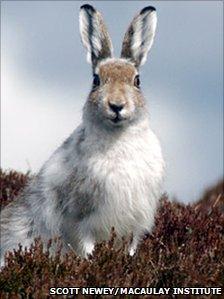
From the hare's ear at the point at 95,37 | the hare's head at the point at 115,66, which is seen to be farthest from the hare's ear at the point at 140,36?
the hare's ear at the point at 95,37

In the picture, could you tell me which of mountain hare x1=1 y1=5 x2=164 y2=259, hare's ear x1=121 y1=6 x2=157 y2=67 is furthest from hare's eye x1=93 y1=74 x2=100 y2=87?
hare's ear x1=121 y1=6 x2=157 y2=67

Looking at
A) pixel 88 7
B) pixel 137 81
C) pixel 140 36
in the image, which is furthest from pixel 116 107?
pixel 88 7

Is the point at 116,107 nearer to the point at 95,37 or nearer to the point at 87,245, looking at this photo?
the point at 95,37

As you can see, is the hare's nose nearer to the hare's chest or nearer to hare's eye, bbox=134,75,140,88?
the hare's chest

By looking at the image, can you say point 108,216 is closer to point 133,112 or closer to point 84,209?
point 84,209

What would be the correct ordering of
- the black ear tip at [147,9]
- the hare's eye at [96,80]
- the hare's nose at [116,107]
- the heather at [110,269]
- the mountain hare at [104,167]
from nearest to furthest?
the heather at [110,269] → the hare's nose at [116,107] → the mountain hare at [104,167] → the hare's eye at [96,80] → the black ear tip at [147,9]

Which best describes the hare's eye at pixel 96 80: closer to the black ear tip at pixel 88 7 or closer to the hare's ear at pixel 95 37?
the hare's ear at pixel 95 37

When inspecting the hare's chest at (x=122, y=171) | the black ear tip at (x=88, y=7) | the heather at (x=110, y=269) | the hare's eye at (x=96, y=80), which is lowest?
the heather at (x=110, y=269)

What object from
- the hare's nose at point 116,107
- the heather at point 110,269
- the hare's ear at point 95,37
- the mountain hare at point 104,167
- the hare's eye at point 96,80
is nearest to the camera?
the heather at point 110,269
